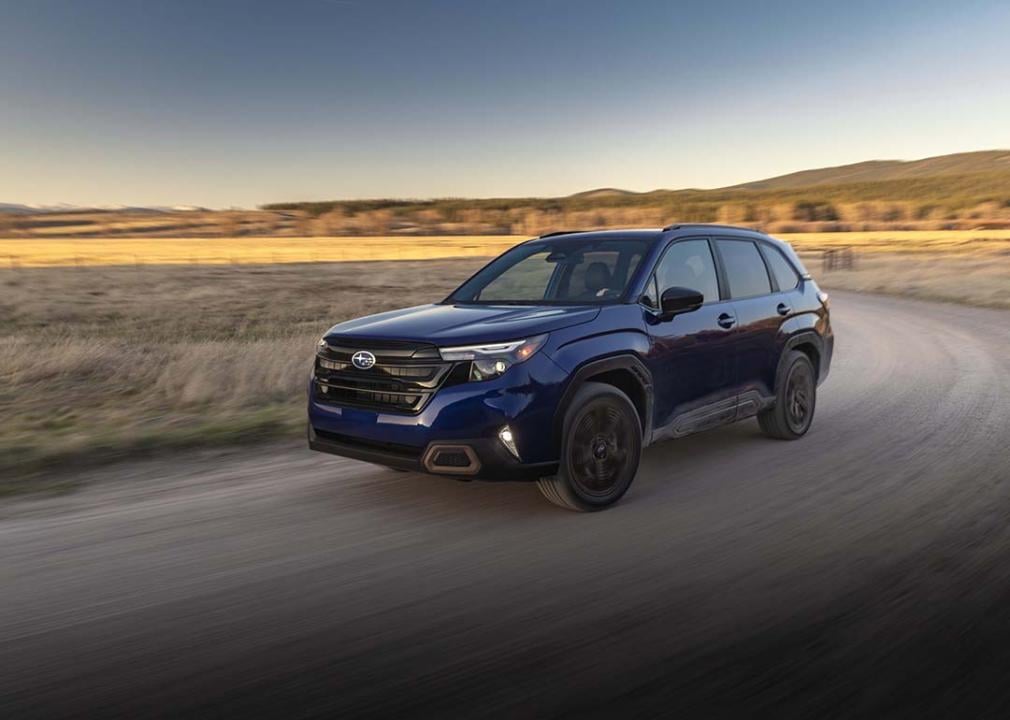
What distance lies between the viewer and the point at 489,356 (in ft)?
16.1

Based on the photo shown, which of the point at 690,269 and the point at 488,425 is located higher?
the point at 690,269

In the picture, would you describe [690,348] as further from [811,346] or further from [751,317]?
[811,346]

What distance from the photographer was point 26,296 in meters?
22.5

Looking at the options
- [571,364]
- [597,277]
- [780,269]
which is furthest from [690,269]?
[571,364]

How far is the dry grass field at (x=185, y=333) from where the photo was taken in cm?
834

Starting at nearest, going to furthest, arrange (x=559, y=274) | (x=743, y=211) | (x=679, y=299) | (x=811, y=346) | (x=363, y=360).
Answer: (x=363, y=360) → (x=679, y=299) → (x=559, y=274) → (x=811, y=346) → (x=743, y=211)

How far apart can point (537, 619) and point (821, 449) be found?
393cm

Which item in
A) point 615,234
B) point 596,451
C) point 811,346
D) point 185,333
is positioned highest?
point 615,234

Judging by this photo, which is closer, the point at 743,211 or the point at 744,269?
the point at 744,269

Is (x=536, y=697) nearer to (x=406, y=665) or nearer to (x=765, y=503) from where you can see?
(x=406, y=665)

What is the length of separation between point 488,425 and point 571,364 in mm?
637

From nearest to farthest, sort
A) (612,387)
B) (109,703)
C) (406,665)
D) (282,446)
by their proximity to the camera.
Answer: (109,703) < (406,665) < (612,387) < (282,446)

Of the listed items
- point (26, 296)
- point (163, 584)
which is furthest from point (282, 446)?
point (26, 296)

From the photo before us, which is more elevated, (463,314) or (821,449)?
(463,314)
